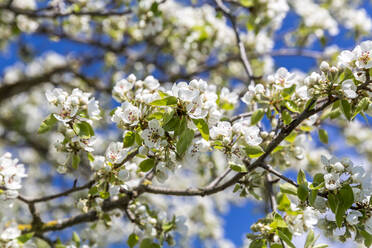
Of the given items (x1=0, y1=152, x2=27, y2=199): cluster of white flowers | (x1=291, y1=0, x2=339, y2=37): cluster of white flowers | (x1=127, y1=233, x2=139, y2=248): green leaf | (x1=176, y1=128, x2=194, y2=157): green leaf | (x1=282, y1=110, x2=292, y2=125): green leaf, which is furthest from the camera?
(x1=291, y1=0, x2=339, y2=37): cluster of white flowers

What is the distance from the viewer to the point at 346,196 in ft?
5.37

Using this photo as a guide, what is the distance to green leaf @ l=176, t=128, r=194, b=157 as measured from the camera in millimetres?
1599

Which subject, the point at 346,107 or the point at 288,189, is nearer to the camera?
the point at 346,107

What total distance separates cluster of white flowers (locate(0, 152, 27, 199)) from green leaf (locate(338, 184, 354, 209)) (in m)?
1.82

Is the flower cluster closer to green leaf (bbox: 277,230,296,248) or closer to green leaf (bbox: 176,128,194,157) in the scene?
green leaf (bbox: 176,128,194,157)

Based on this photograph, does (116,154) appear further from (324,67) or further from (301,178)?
(324,67)

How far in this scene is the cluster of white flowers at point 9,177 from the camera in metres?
2.24

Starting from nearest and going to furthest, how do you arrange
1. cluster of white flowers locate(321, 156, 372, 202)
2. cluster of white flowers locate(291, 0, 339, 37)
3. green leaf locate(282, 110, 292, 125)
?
cluster of white flowers locate(321, 156, 372, 202) → green leaf locate(282, 110, 292, 125) → cluster of white flowers locate(291, 0, 339, 37)

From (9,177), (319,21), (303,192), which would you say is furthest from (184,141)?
(319,21)

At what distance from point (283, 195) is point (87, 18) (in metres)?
4.19

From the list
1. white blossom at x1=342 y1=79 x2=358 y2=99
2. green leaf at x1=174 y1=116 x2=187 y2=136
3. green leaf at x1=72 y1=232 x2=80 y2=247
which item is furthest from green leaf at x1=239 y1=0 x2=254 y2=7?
green leaf at x1=72 y1=232 x2=80 y2=247

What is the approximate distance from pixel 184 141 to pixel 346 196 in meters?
0.77

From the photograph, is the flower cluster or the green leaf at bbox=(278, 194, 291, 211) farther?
the green leaf at bbox=(278, 194, 291, 211)

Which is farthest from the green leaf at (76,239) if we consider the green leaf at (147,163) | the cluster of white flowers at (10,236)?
the green leaf at (147,163)
